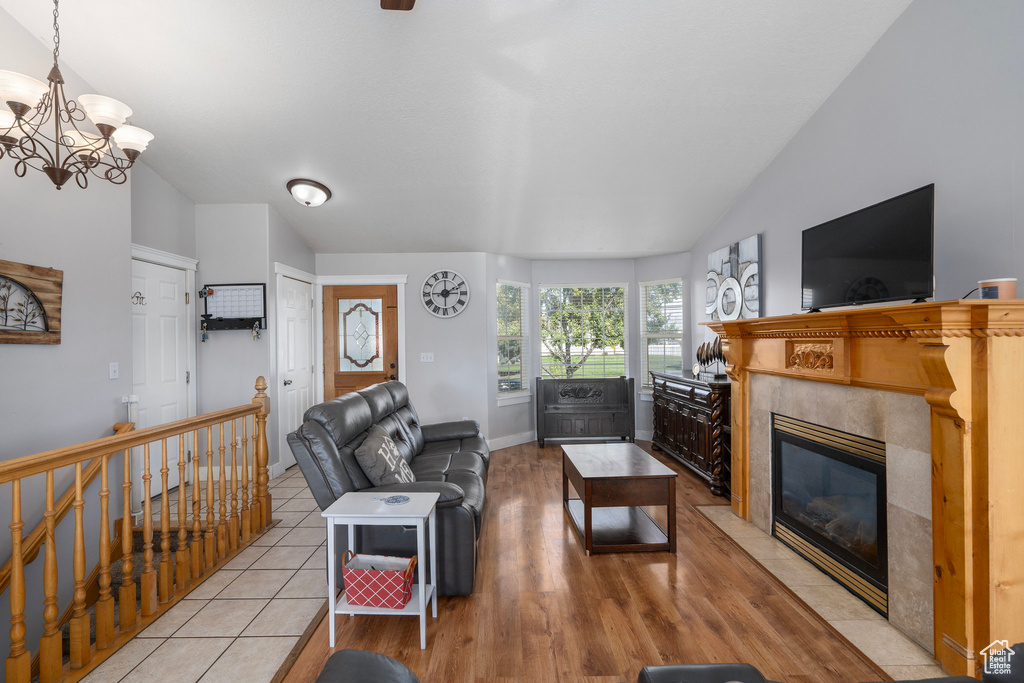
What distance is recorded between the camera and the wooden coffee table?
2965mm

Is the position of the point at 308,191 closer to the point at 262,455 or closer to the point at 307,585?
the point at 262,455

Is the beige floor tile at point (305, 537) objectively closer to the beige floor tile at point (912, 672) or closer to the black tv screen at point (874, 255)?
the beige floor tile at point (912, 672)

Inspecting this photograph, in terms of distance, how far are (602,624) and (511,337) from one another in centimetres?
402

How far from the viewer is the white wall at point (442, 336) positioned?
222 inches

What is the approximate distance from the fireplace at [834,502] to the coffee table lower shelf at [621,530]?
0.78 meters

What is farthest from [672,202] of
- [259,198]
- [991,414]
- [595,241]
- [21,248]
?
[21,248]

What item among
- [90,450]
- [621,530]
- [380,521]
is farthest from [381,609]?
[621,530]

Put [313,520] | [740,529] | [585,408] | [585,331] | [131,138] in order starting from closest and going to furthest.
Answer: [131,138] → [740,529] → [313,520] → [585,408] → [585,331]

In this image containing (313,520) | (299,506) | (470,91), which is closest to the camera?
(470,91)

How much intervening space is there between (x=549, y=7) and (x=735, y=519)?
342 centimetres

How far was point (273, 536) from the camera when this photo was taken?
334 centimetres

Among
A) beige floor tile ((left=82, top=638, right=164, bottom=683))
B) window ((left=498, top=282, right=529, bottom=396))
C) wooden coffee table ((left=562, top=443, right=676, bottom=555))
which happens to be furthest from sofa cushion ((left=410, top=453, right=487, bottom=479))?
window ((left=498, top=282, right=529, bottom=396))

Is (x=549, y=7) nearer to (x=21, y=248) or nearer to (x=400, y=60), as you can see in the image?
(x=400, y=60)

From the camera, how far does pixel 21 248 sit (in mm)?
2680
